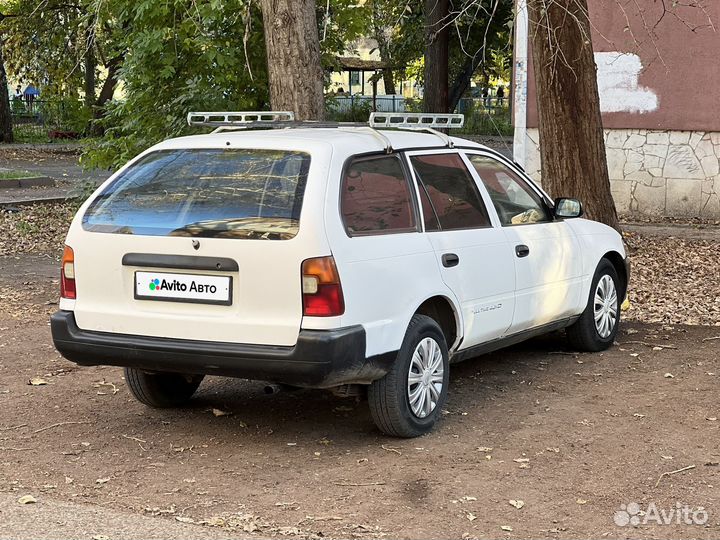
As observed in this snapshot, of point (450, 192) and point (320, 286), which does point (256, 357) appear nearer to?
point (320, 286)

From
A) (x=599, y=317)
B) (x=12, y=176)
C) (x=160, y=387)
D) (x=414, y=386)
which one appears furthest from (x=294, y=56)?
(x=12, y=176)

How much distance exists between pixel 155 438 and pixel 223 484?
95cm

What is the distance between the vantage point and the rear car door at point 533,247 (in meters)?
7.04

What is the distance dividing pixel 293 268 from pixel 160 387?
65.1 inches

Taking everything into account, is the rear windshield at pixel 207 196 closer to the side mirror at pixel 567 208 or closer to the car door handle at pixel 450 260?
the car door handle at pixel 450 260

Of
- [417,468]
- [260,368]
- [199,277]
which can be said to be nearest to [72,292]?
[199,277]

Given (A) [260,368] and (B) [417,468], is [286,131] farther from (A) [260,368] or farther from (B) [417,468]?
(B) [417,468]

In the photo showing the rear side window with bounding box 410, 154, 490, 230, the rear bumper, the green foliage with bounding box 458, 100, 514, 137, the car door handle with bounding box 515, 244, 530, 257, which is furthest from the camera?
the green foliage with bounding box 458, 100, 514, 137

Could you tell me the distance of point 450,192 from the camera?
662cm

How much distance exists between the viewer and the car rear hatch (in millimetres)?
5434

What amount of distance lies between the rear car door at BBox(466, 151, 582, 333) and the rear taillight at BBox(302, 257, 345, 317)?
190cm

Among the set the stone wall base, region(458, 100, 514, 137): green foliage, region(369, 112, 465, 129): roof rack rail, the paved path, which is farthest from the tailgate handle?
region(458, 100, 514, 137): green foliage

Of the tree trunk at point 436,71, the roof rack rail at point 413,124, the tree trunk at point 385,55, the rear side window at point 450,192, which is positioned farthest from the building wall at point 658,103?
the tree trunk at point 385,55

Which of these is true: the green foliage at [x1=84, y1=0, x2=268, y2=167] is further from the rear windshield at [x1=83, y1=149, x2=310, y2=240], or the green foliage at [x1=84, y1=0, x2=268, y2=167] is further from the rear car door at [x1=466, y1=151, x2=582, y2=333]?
the rear windshield at [x1=83, y1=149, x2=310, y2=240]
